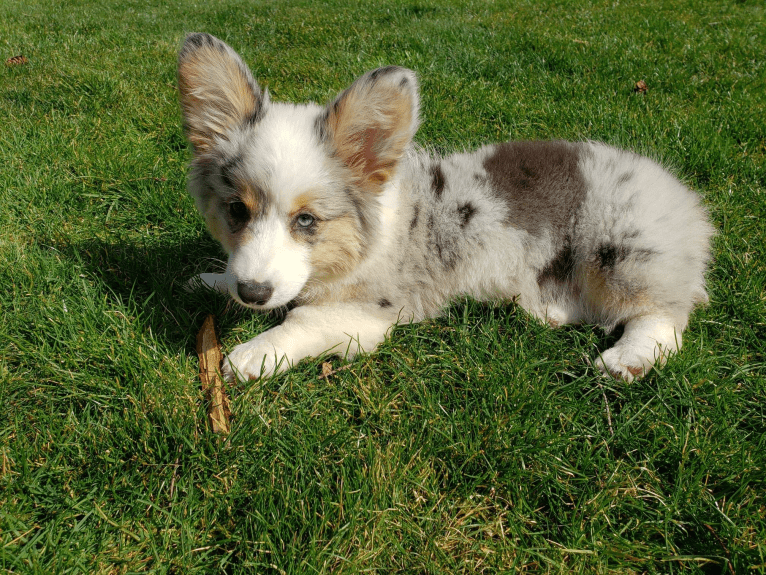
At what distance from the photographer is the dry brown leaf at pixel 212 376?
211cm

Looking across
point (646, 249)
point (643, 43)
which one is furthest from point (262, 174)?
point (643, 43)

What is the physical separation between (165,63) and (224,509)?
210 inches

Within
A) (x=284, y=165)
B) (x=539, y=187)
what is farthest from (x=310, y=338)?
(x=539, y=187)

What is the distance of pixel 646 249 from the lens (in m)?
2.58

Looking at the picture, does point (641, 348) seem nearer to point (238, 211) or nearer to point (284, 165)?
point (284, 165)

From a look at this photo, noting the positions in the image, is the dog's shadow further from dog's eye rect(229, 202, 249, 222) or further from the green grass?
dog's eye rect(229, 202, 249, 222)

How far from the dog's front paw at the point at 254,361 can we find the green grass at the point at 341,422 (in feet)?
0.26

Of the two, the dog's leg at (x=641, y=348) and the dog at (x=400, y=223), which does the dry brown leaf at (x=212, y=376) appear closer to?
the dog at (x=400, y=223)

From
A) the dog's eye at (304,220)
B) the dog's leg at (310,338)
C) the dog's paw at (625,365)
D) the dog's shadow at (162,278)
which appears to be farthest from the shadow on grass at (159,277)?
the dog's paw at (625,365)

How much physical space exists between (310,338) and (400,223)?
75cm

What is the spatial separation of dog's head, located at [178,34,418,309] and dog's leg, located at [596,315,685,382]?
4.14ft

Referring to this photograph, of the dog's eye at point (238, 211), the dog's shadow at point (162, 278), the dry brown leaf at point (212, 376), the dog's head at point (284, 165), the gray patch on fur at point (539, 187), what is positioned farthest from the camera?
the gray patch on fur at point (539, 187)

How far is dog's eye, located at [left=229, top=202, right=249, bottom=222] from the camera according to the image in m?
2.32

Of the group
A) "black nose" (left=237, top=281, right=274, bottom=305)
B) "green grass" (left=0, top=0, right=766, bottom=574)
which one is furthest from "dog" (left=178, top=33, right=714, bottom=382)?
"green grass" (left=0, top=0, right=766, bottom=574)
